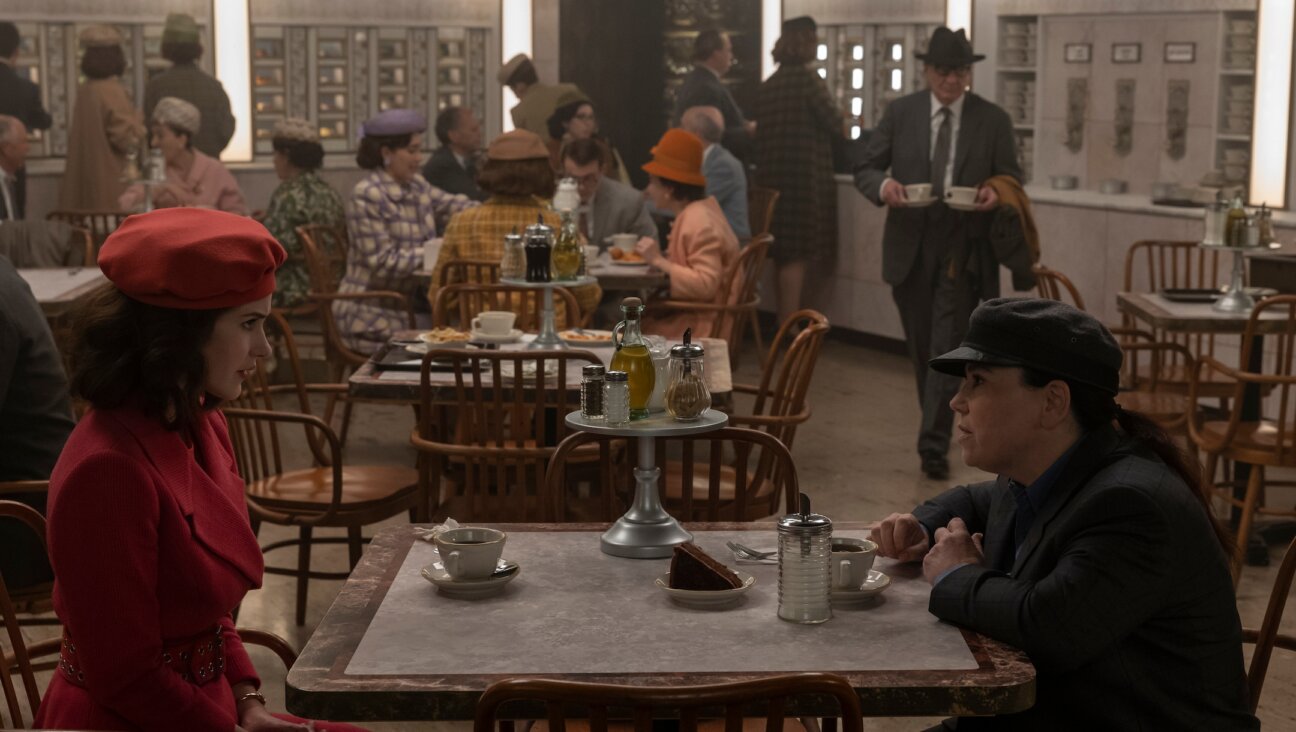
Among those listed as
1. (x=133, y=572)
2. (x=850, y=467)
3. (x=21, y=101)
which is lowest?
(x=850, y=467)

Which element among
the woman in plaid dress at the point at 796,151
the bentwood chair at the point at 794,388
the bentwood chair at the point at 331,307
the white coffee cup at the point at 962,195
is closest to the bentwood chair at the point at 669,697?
the bentwood chair at the point at 794,388

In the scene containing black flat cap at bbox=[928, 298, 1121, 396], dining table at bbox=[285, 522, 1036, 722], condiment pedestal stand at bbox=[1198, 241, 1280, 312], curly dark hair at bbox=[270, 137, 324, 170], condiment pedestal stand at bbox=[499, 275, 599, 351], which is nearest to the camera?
dining table at bbox=[285, 522, 1036, 722]

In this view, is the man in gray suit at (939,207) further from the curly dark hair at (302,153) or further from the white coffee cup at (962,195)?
the curly dark hair at (302,153)

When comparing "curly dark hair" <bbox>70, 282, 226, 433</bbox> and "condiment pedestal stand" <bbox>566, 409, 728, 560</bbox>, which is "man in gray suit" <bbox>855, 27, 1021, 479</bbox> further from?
"curly dark hair" <bbox>70, 282, 226, 433</bbox>

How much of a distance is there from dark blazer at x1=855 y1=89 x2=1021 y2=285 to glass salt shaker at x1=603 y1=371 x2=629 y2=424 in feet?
12.6

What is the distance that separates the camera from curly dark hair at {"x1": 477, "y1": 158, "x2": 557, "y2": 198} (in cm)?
584

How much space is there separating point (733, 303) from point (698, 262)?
2.13 ft

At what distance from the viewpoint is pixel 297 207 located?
25.6ft

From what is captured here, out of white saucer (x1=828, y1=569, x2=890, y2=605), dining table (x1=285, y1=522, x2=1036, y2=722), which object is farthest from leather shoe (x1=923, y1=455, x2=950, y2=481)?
white saucer (x1=828, y1=569, x2=890, y2=605)

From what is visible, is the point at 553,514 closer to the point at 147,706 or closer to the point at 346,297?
the point at 147,706

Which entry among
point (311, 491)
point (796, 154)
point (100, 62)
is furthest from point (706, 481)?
point (100, 62)

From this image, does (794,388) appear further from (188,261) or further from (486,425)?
(188,261)

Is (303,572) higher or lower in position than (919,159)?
lower

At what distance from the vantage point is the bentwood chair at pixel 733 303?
6.36 m
